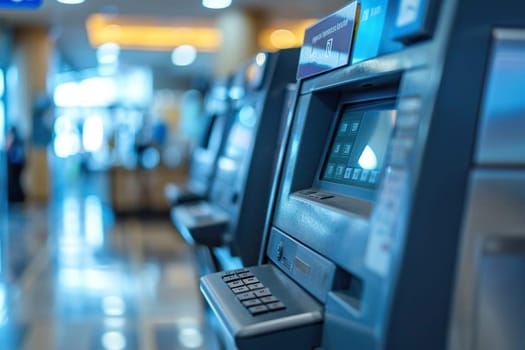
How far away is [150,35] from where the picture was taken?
41.4 feet

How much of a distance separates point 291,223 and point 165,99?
22240mm

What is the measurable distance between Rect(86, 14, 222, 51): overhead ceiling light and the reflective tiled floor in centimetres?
560

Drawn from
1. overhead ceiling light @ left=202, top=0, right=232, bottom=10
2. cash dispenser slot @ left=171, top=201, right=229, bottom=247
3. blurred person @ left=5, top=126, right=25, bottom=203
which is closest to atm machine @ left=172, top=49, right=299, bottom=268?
cash dispenser slot @ left=171, top=201, right=229, bottom=247

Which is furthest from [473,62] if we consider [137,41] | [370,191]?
[137,41]

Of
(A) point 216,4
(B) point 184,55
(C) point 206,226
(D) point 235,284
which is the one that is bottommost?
(C) point 206,226

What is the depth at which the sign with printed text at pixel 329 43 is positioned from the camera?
122 cm

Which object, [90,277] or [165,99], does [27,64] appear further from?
[165,99]

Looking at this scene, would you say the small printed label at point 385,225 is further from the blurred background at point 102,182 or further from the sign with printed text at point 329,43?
the blurred background at point 102,182

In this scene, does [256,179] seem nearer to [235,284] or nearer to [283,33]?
[235,284]

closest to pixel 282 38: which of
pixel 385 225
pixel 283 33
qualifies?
pixel 283 33

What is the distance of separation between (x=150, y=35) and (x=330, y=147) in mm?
11978

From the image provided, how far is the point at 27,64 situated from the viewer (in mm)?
10484

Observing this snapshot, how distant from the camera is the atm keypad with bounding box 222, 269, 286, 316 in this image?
1.09 meters

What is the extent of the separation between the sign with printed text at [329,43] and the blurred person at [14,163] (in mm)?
9162
